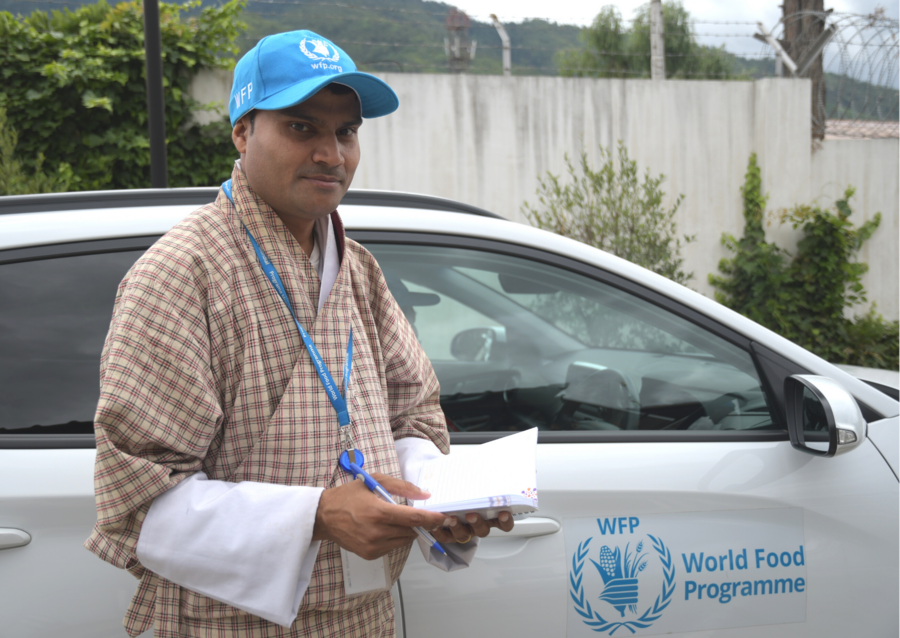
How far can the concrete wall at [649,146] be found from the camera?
263 inches

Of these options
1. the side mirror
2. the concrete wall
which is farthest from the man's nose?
the concrete wall

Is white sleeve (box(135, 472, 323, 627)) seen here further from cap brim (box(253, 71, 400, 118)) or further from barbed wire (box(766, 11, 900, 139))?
barbed wire (box(766, 11, 900, 139))

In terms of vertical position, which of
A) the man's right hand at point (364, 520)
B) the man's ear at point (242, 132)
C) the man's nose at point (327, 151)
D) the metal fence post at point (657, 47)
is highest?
the metal fence post at point (657, 47)

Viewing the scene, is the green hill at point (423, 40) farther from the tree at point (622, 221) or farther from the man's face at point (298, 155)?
the man's face at point (298, 155)

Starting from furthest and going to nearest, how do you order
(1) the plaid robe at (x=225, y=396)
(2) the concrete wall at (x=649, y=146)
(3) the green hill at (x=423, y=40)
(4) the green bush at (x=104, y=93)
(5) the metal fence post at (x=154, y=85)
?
(3) the green hill at (x=423, y=40) < (2) the concrete wall at (x=649, y=146) < (4) the green bush at (x=104, y=93) < (5) the metal fence post at (x=154, y=85) < (1) the plaid robe at (x=225, y=396)

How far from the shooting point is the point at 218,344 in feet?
3.64

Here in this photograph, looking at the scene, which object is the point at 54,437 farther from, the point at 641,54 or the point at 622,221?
the point at 641,54

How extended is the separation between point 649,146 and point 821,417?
5.76 meters

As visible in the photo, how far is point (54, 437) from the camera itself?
4.90 ft

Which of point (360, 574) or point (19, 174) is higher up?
point (19, 174)

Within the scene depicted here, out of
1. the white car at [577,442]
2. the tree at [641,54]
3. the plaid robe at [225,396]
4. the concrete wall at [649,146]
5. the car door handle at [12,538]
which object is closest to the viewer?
the plaid robe at [225,396]

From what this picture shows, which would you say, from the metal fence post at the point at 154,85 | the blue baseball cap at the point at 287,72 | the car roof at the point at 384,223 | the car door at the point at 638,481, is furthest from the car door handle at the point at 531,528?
the metal fence post at the point at 154,85

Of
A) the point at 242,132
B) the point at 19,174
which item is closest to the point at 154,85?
the point at 19,174

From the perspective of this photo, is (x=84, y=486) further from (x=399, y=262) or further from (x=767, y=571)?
(x=767, y=571)
